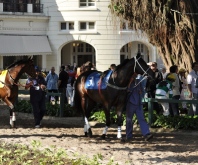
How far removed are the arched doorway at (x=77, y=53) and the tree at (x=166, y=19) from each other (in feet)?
82.8

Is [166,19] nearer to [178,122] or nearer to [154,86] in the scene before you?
[154,86]

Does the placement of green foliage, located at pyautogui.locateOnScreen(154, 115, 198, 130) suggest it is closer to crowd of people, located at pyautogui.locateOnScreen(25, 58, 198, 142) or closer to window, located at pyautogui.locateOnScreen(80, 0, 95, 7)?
crowd of people, located at pyautogui.locateOnScreen(25, 58, 198, 142)

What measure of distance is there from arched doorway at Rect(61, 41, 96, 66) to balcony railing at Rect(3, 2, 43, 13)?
13.4ft

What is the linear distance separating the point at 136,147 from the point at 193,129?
2917 millimetres

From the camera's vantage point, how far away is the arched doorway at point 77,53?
4238 cm

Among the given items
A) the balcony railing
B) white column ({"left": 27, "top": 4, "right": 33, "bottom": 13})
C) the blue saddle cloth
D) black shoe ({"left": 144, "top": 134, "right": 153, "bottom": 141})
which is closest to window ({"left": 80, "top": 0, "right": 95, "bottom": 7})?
the balcony railing

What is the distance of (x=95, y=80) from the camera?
13.1 metres

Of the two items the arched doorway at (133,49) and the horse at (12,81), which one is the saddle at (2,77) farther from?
the arched doorway at (133,49)

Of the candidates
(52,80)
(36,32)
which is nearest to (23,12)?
(36,32)

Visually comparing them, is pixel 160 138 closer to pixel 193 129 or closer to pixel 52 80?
pixel 193 129

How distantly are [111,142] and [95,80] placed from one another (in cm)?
164

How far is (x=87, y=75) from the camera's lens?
44.2 ft

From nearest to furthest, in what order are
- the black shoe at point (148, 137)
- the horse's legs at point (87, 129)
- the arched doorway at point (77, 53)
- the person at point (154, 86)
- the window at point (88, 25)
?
1. the black shoe at point (148, 137)
2. the horse's legs at point (87, 129)
3. the person at point (154, 86)
4. the window at point (88, 25)
5. the arched doorway at point (77, 53)

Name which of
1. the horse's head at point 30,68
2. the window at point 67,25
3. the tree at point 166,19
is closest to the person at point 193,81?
the tree at point 166,19
